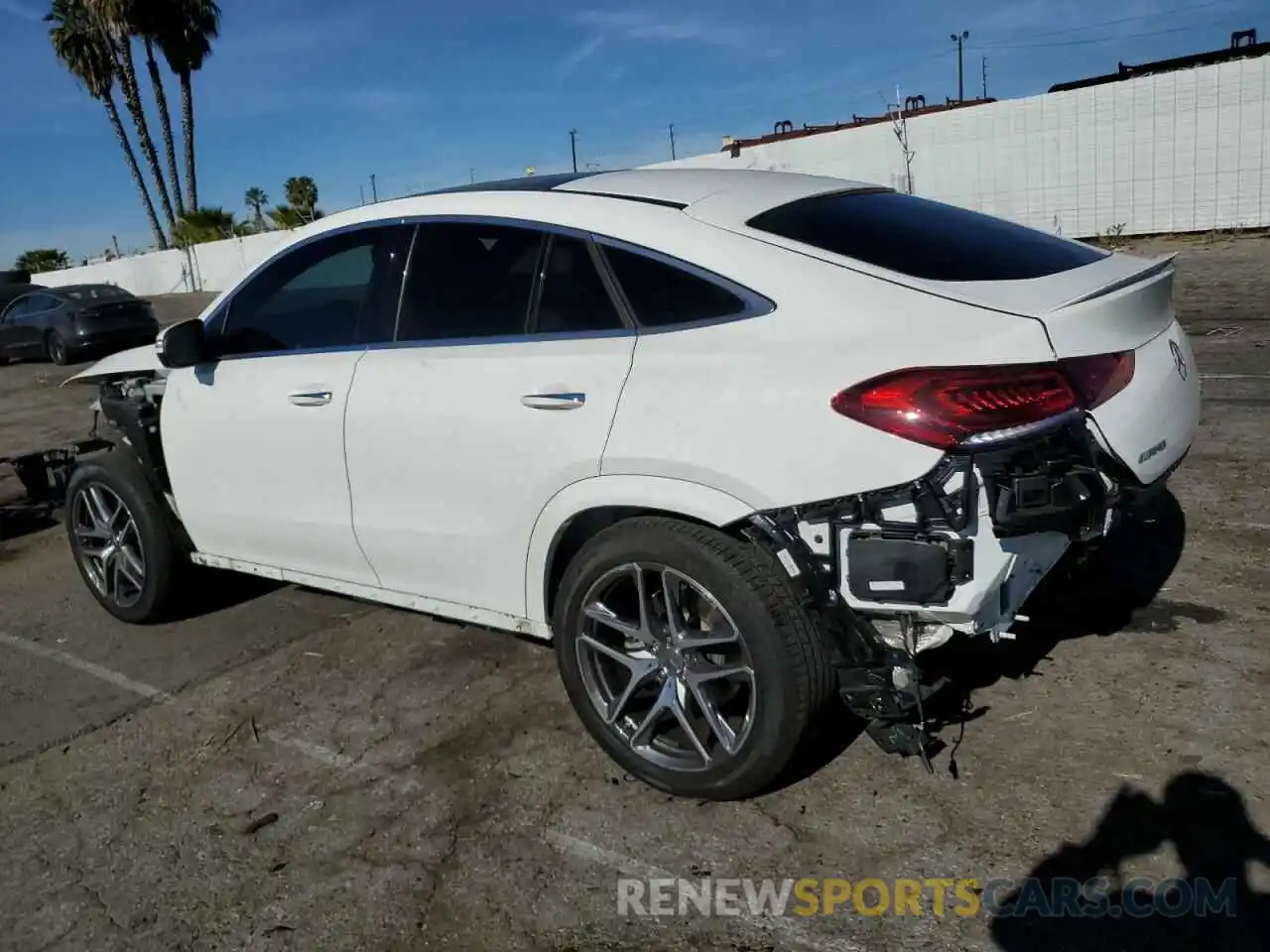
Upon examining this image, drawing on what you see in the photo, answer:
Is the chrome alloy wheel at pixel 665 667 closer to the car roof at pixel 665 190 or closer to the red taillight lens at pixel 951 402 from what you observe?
the red taillight lens at pixel 951 402

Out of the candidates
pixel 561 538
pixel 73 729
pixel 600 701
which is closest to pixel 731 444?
pixel 561 538

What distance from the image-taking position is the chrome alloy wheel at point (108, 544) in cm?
477

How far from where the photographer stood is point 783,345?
8.86 ft

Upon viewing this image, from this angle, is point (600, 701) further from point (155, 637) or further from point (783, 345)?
point (155, 637)

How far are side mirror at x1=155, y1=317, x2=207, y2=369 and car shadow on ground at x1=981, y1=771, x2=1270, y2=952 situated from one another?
3.43 metres

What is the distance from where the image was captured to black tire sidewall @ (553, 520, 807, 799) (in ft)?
8.87

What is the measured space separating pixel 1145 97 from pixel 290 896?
65.8ft

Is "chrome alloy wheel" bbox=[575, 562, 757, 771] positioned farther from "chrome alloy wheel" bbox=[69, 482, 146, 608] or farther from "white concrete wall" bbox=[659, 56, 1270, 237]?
"white concrete wall" bbox=[659, 56, 1270, 237]

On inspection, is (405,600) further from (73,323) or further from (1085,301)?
(73,323)

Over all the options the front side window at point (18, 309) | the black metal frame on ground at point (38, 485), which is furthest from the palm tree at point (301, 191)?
the black metal frame on ground at point (38, 485)

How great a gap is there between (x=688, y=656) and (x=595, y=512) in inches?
20.0

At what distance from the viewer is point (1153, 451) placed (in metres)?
2.87

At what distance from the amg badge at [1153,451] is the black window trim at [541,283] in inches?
43.1

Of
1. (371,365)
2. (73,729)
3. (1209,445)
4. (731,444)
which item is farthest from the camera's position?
(1209,445)
